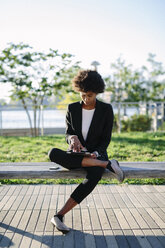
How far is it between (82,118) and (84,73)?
520 millimetres

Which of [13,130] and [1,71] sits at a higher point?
[1,71]

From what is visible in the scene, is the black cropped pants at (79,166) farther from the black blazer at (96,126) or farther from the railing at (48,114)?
the railing at (48,114)

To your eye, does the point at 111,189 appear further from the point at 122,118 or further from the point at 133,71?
the point at 133,71

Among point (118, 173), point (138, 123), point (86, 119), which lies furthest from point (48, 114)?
point (118, 173)

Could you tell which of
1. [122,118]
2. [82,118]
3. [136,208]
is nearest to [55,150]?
[82,118]

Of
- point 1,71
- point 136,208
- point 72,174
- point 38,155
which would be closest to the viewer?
point 72,174

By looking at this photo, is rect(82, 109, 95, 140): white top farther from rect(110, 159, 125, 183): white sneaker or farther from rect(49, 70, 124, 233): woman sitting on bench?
rect(110, 159, 125, 183): white sneaker

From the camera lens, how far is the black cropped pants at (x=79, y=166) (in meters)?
2.62

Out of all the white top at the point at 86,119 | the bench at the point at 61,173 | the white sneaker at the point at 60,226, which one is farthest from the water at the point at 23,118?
the white sneaker at the point at 60,226

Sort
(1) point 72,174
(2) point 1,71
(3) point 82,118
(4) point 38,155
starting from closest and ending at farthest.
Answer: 1. (1) point 72,174
2. (3) point 82,118
3. (4) point 38,155
4. (2) point 1,71

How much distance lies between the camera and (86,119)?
3.10 metres

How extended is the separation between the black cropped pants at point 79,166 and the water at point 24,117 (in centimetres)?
833

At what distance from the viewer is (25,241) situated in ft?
8.40

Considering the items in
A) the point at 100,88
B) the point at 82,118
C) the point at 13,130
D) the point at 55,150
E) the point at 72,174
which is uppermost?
the point at 100,88
